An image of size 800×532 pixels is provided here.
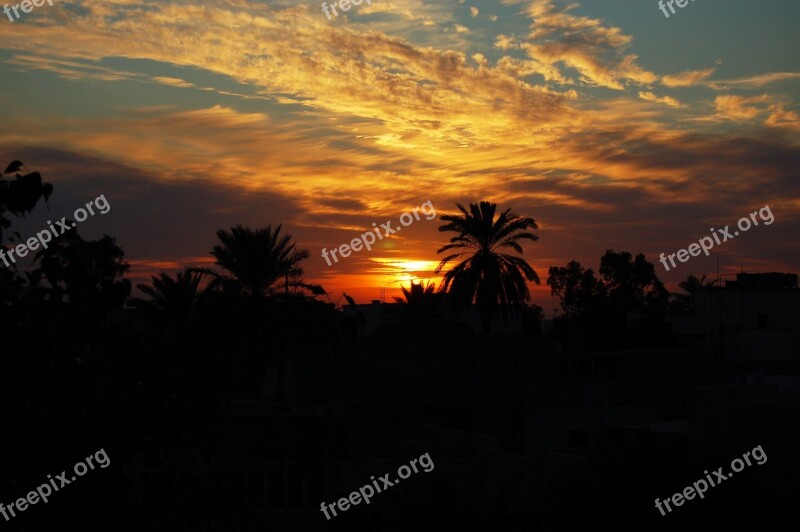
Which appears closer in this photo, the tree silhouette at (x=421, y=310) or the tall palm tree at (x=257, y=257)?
the tall palm tree at (x=257, y=257)

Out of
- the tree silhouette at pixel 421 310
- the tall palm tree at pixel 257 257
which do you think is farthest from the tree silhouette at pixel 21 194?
the tree silhouette at pixel 421 310

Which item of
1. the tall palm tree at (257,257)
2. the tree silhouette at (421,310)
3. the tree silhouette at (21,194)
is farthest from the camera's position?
the tree silhouette at (421,310)

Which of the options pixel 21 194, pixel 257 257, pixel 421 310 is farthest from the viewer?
pixel 421 310

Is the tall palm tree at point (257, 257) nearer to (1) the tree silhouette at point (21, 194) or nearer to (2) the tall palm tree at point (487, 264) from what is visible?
(2) the tall palm tree at point (487, 264)

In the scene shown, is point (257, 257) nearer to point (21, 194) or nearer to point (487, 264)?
point (487, 264)

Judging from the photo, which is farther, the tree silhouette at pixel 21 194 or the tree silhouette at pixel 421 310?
the tree silhouette at pixel 421 310

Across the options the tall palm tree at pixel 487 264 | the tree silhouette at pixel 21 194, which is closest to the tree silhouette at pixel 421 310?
the tall palm tree at pixel 487 264

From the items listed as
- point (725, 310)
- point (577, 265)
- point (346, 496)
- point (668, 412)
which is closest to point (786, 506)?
point (346, 496)

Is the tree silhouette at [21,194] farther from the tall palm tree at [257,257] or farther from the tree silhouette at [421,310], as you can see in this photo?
the tree silhouette at [421,310]

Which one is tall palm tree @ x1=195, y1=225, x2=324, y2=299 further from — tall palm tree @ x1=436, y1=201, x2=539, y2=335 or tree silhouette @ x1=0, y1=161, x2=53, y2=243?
tree silhouette @ x1=0, y1=161, x2=53, y2=243

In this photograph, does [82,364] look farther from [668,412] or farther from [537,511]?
[668,412]

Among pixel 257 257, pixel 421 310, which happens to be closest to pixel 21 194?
pixel 257 257

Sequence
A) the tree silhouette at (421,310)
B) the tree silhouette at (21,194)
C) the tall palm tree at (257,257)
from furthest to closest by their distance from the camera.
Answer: the tree silhouette at (421,310), the tall palm tree at (257,257), the tree silhouette at (21,194)

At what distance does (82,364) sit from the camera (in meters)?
4.64
